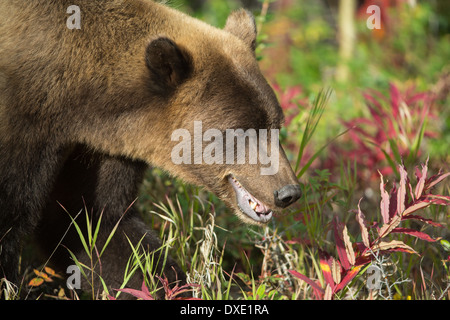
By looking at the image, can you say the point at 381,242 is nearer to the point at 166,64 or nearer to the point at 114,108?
the point at 166,64

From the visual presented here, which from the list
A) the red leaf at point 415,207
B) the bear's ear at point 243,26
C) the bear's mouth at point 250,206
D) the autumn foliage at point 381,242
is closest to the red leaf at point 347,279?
the autumn foliage at point 381,242

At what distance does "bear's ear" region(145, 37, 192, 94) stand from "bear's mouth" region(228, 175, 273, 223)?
27.1 inches

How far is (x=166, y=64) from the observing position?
356 centimetres

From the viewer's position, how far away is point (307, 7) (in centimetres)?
1410

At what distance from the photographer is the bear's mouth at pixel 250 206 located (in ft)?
12.7

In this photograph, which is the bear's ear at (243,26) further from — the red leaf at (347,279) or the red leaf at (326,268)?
the red leaf at (347,279)

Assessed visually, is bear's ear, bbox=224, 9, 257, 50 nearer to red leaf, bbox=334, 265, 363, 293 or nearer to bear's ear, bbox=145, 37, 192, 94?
bear's ear, bbox=145, 37, 192, 94

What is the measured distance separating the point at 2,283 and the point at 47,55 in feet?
4.40

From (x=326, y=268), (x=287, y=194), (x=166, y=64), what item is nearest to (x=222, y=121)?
(x=166, y=64)

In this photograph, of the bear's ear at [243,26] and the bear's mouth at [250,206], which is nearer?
the bear's mouth at [250,206]

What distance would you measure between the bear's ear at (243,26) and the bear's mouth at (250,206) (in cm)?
95

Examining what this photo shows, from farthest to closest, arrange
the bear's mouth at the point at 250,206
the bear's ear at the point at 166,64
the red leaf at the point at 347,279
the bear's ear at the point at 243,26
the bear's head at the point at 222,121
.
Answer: the bear's ear at the point at 243,26 < the bear's mouth at the point at 250,206 < the bear's head at the point at 222,121 < the bear's ear at the point at 166,64 < the red leaf at the point at 347,279

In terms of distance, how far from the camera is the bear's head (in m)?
3.64
